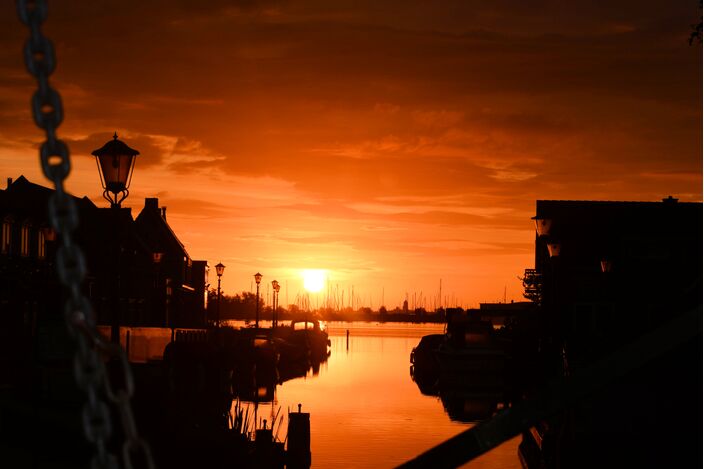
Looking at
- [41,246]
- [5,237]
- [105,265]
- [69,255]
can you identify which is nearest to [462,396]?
[41,246]

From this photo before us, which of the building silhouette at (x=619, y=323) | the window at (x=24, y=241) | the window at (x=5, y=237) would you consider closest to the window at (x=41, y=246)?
the window at (x=24, y=241)

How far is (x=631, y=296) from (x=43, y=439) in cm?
3489

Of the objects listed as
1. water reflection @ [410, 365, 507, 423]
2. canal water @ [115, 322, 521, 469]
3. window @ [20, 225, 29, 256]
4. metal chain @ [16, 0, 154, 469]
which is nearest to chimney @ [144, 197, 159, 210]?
canal water @ [115, 322, 521, 469]

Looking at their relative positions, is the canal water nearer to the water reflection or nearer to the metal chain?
the water reflection

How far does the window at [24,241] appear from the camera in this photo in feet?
157

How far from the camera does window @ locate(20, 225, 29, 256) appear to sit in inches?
1882

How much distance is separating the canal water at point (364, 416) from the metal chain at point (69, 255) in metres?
24.5

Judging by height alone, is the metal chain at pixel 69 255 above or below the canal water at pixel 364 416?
above

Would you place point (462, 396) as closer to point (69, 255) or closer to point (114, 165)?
point (114, 165)

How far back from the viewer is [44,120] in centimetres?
216

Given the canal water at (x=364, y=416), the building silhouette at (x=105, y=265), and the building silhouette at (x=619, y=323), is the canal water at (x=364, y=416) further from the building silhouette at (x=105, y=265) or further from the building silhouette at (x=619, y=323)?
the building silhouette at (x=105, y=265)

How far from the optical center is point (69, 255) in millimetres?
2188

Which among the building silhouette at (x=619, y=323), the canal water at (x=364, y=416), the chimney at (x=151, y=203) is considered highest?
the chimney at (x=151, y=203)

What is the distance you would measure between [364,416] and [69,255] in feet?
141
